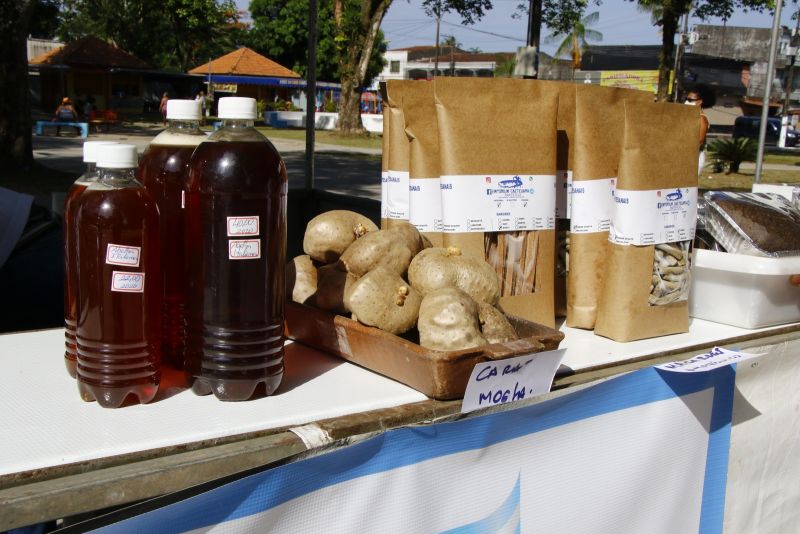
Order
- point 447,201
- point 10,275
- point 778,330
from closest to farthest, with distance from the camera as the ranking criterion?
point 447,201 → point 778,330 → point 10,275

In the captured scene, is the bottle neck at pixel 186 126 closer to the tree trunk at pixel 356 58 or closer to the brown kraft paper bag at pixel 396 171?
the brown kraft paper bag at pixel 396 171

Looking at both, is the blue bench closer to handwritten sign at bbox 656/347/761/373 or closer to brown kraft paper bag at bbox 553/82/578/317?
brown kraft paper bag at bbox 553/82/578/317

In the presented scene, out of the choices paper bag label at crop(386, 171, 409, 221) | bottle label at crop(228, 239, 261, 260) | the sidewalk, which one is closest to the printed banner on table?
bottle label at crop(228, 239, 261, 260)

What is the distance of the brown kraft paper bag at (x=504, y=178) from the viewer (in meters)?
1.77

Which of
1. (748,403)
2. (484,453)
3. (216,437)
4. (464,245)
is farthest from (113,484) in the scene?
(748,403)

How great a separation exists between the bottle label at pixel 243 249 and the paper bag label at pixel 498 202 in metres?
0.61

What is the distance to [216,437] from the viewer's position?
1202 millimetres

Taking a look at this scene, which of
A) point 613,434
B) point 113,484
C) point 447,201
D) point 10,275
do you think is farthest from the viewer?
point 10,275

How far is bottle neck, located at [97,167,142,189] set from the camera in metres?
1.24

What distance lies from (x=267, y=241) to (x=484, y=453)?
1.72 feet

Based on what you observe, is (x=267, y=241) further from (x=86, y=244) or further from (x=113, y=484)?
(x=113, y=484)

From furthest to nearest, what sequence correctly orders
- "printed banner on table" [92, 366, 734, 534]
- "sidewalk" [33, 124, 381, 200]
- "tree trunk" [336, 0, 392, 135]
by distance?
"tree trunk" [336, 0, 392, 135] → "sidewalk" [33, 124, 381, 200] → "printed banner on table" [92, 366, 734, 534]

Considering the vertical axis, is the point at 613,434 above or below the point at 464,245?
below

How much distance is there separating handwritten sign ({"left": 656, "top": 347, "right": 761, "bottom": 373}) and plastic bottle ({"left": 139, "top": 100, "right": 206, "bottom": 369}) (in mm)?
974
